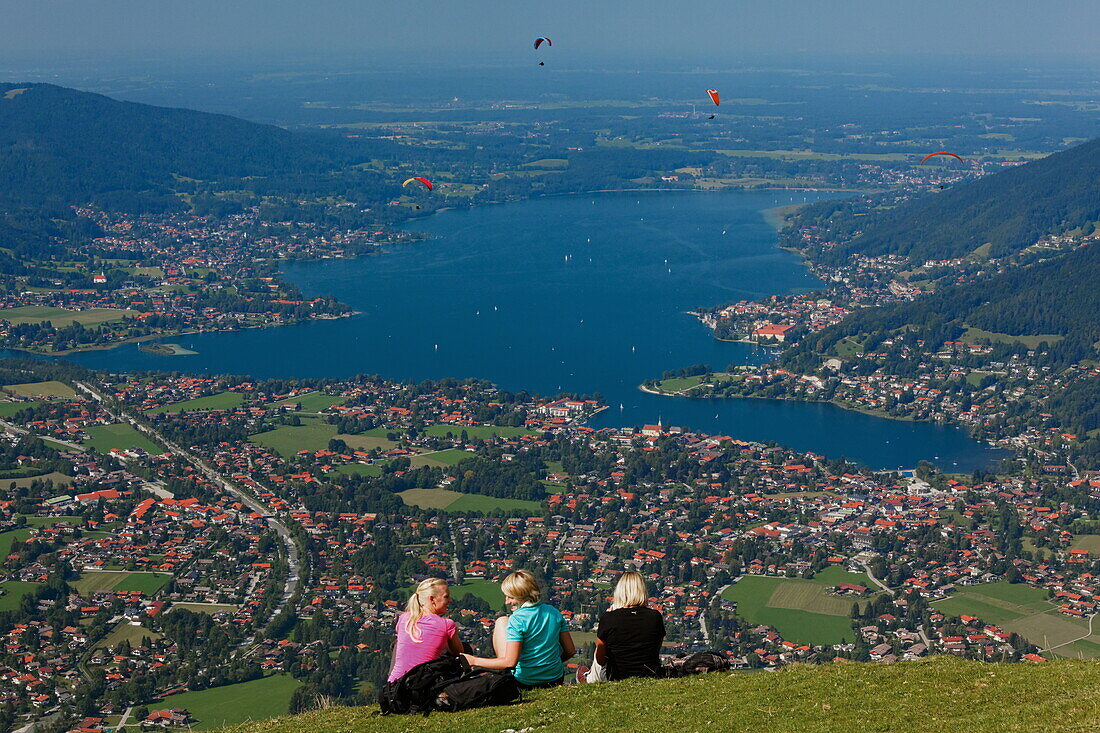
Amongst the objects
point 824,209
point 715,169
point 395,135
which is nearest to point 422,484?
point 824,209

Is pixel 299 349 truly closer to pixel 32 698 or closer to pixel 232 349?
pixel 232 349

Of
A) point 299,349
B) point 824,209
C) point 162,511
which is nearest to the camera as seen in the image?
point 162,511

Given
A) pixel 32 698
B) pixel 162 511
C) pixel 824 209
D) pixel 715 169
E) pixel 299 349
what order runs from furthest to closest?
pixel 715 169 → pixel 824 209 → pixel 299 349 → pixel 162 511 → pixel 32 698

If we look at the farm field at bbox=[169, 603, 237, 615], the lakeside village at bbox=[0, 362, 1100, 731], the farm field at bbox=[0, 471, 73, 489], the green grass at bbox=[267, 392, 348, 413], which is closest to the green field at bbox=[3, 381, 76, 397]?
the lakeside village at bbox=[0, 362, 1100, 731]

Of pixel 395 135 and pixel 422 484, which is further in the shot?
pixel 395 135

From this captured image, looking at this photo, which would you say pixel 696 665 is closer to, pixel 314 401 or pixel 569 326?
pixel 314 401

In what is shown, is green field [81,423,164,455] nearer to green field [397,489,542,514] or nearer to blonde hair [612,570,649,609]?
green field [397,489,542,514]

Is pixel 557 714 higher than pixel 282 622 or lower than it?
higher
